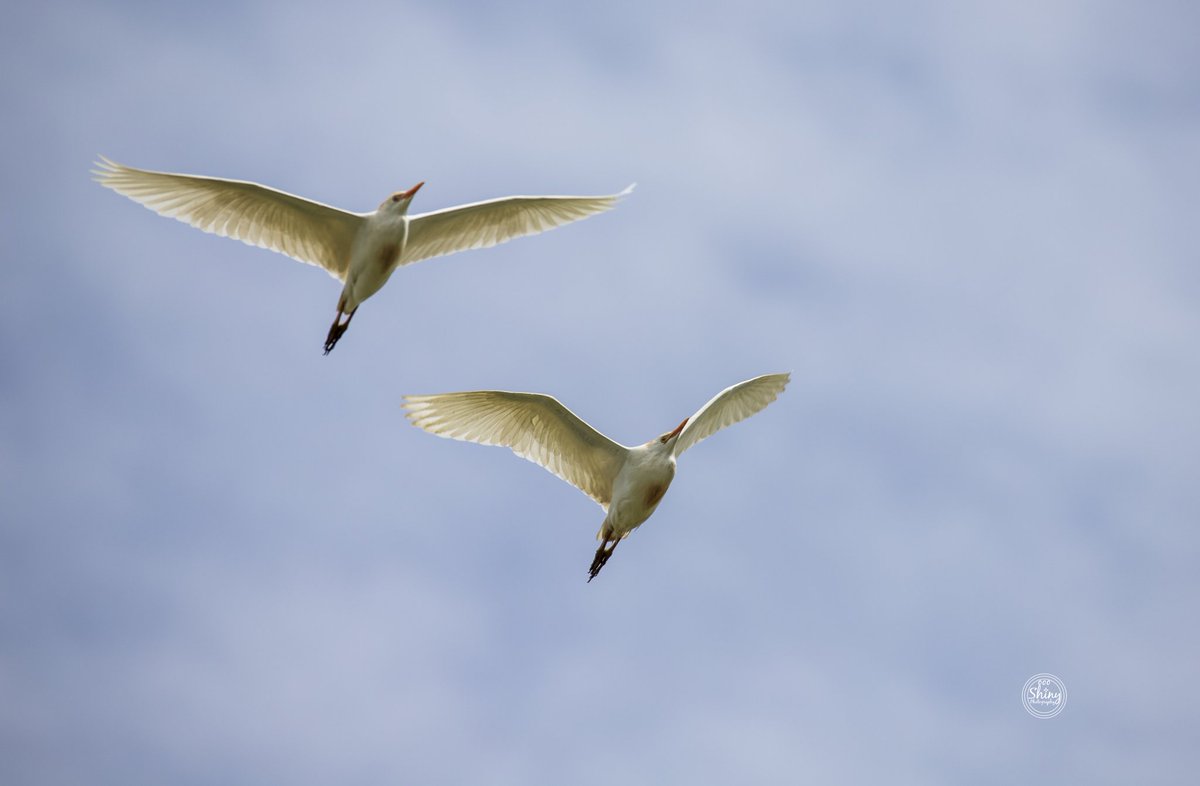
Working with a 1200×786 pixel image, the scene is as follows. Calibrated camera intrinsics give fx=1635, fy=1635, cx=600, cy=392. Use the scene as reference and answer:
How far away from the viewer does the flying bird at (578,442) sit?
2394 centimetres

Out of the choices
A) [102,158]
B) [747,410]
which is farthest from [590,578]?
[102,158]

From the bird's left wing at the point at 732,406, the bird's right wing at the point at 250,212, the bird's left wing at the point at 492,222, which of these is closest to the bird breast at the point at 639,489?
the bird's left wing at the point at 732,406

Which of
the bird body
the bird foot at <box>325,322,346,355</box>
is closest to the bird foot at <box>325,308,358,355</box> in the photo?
the bird foot at <box>325,322,346,355</box>

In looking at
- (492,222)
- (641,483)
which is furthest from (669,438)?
(492,222)

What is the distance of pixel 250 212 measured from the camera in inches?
989

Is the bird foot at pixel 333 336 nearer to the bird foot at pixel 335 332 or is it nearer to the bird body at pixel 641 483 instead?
the bird foot at pixel 335 332

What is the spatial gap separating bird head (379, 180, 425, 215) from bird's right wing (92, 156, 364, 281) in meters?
0.47

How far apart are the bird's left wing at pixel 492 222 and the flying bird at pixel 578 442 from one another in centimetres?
309

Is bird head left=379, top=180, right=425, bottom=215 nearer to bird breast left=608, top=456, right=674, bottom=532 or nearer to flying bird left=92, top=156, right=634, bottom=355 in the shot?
flying bird left=92, top=156, right=634, bottom=355

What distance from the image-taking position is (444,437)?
2428 cm

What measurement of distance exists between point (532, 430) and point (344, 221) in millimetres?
4351

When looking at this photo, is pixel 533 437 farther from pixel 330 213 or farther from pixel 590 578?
pixel 330 213

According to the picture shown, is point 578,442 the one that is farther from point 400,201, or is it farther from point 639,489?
point 400,201

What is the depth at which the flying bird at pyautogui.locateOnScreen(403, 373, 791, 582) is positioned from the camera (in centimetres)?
2394
